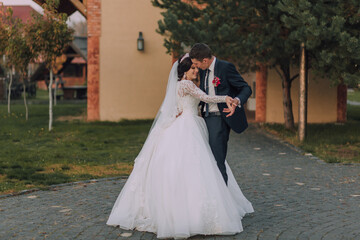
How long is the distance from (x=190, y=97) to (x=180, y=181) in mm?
904

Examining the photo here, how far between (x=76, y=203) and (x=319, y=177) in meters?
3.82

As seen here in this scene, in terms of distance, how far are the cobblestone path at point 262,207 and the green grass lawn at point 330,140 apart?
1.18 metres

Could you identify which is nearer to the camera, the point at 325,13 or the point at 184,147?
the point at 184,147

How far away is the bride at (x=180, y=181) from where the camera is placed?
4824mm

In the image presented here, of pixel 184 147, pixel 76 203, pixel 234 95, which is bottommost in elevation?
pixel 76 203

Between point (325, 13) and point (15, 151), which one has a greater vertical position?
point (325, 13)

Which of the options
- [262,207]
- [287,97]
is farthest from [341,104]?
[262,207]

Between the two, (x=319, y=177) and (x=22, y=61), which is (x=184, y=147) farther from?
(x=22, y=61)

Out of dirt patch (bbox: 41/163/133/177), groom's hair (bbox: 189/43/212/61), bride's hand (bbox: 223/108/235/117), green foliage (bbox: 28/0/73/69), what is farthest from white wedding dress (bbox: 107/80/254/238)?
green foliage (bbox: 28/0/73/69)

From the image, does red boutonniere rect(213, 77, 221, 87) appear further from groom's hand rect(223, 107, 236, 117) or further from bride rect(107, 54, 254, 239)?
groom's hand rect(223, 107, 236, 117)

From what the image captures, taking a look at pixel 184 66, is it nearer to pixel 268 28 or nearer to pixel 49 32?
pixel 268 28

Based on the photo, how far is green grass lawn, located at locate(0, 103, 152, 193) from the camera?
26.7 ft

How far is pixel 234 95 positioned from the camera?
218 inches

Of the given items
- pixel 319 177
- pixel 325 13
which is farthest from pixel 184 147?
pixel 325 13
